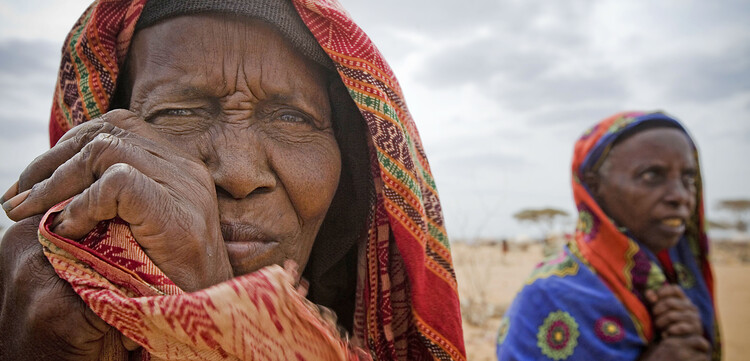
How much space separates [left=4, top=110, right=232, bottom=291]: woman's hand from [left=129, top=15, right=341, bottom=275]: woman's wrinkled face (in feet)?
0.44

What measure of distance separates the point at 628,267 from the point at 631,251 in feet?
0.37

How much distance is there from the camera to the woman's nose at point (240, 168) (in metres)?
1.36

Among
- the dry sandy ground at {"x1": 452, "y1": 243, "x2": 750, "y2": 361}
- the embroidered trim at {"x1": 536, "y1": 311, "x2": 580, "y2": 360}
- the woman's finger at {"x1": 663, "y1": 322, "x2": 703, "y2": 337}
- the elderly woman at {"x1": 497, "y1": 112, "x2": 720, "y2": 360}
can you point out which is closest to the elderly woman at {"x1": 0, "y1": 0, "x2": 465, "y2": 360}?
the embroidered trim at {"x1": 536, "y1": 311, "x2": 580, "y2": 360}

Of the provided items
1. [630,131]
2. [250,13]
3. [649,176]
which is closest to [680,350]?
[649,176]

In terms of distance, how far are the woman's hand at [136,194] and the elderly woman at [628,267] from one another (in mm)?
2567

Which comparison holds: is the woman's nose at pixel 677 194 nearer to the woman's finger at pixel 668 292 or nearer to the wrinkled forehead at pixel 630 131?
the wrinkled forehead at pixel 630 131

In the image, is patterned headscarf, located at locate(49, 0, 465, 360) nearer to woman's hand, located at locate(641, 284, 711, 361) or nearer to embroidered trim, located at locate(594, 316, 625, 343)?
embroidered trim, located at locate(594, 316, 625, 343)

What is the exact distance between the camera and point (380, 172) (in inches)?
69.2

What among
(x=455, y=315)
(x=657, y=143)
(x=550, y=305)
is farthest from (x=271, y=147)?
(x=657, y=143)

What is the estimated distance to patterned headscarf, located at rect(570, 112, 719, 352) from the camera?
318cm

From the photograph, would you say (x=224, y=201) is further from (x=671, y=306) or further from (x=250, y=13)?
(x=671, y=306)

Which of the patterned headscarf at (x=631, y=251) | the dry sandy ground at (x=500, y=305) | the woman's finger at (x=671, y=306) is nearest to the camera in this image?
the woman's finger at (x=671, y=306)

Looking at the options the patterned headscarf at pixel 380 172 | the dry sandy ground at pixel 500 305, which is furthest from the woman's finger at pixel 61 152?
the dry sandy ground at pixel 500 305

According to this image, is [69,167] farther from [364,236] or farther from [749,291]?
[749,291]
